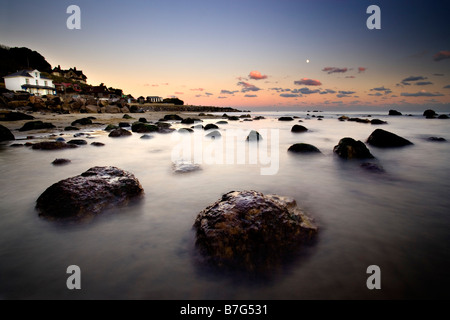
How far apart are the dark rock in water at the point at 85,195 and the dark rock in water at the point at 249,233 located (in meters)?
1.47

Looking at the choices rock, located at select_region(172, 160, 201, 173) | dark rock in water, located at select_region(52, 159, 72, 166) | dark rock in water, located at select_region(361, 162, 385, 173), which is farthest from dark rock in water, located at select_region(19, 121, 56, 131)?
dark rock in water, located at select_region(361, 162, 385, 173)

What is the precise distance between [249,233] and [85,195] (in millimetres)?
2301

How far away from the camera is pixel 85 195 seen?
282cm

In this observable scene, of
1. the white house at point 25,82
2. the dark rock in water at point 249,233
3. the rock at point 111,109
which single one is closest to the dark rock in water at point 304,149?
the dark rock in water at point 249,233

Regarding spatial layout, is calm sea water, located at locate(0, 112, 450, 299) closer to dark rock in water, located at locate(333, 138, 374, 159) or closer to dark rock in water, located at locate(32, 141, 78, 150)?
dark rock in water, located at locate(333, 138, 374, 159)

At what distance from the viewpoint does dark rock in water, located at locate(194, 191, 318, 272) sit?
194 centimetres

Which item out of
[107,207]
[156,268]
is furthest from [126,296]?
[107,207]

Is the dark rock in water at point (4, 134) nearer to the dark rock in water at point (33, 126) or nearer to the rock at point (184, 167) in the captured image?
the dark rock in water at point (33, 126)

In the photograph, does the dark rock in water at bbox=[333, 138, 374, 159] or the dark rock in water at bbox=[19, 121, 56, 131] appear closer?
the dark rock in water at bbox=[333, 138, 374, 159]

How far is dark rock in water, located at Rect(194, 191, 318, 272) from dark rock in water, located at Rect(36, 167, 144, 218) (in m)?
1.47

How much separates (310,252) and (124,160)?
19.0 ft
